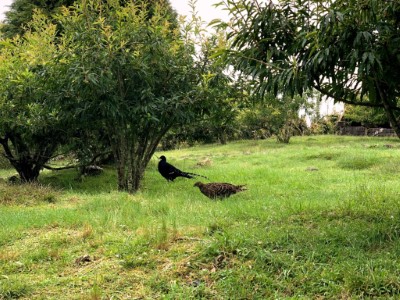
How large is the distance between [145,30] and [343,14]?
218 inches

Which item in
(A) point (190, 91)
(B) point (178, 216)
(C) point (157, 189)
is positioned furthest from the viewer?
(C) point (157, 189)

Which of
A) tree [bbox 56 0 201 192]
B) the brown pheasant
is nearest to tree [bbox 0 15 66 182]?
tree [bbox 56 0 201 192]

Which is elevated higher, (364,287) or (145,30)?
(145,30)

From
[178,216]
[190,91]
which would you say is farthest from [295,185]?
[178,216]

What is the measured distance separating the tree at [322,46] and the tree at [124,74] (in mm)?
3942

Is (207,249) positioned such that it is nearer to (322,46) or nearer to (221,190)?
(322,46)

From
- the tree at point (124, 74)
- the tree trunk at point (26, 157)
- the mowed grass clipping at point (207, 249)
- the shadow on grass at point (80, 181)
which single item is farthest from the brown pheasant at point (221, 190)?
the tree trunk at point (26, 157)

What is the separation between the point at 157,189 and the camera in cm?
974

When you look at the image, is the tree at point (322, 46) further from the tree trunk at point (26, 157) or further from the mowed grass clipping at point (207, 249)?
the tree trunk at point (26, 157)

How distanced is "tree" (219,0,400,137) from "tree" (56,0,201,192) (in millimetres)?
3942

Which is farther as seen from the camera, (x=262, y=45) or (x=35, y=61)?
(x=35, y=61)

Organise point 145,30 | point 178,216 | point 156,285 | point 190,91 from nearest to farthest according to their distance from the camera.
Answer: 1. point 156,285
2. point 178,216
3. point 145,30
4. point 190,91

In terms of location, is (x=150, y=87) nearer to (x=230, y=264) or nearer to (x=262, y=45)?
(x=262, y=45)

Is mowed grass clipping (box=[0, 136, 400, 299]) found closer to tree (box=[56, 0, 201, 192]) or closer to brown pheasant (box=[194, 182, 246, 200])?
brown pheasant (box=[194, 182, 246, 200])
